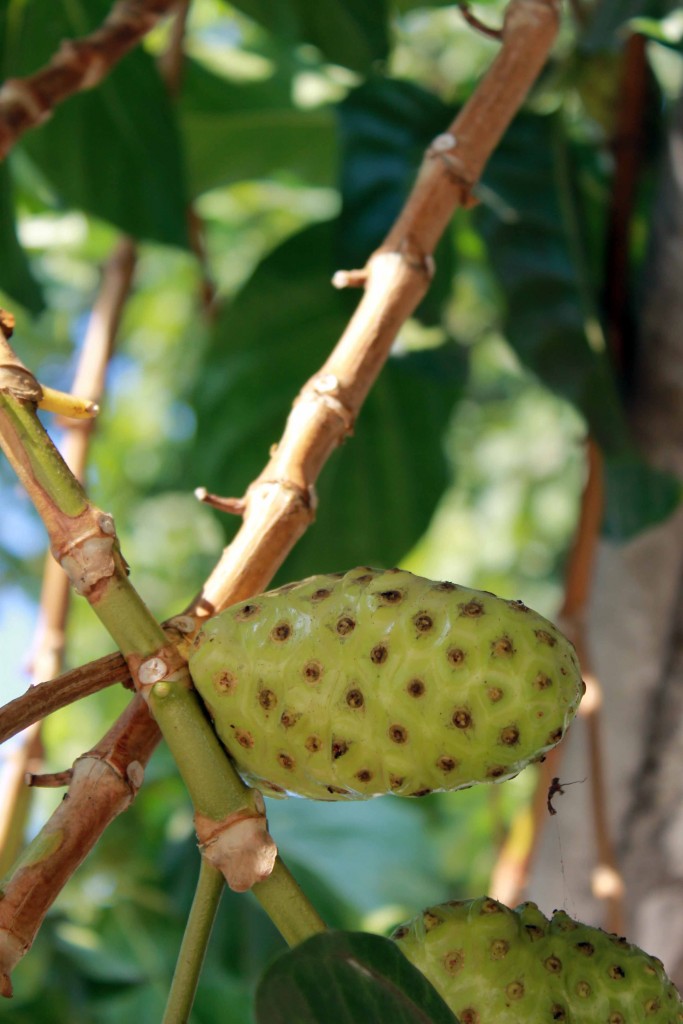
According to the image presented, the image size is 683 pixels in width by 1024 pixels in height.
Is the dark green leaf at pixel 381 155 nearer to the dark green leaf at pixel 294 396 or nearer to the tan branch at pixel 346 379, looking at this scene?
the dark green leaf at pixel 294 396

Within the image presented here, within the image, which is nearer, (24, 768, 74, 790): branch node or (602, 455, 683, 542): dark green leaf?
(24, 768, 74, 790): branch node

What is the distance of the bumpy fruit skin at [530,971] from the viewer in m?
0.44

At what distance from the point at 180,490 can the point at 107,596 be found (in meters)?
1.09

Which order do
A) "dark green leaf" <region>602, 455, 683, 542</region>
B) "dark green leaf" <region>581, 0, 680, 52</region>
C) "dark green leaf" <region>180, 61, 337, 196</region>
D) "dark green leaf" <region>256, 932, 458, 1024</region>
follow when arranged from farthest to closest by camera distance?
"dark green leaf" <region>180, 61, 337, 196</region>, "dark green leaf" <region>602, 455, 683, 542</region>, "dark green leaf" <region>581, 0, 680, 52</region>, "dark green leaf" <region>256, 932, 458, 1024</region>

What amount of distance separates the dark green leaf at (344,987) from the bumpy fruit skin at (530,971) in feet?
0.16

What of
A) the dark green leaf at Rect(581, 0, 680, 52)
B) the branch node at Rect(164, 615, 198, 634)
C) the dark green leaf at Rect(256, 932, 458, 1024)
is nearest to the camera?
the dark green leaf at Rect(256, 932, 458, 1024)

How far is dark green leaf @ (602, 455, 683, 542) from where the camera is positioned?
1096mm


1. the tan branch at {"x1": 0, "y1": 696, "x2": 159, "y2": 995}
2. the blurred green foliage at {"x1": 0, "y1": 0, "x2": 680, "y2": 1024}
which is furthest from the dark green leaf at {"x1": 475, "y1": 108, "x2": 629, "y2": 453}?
the tan branch at {"x1": 0, "y1": 696, "x2": 159, "y2": 995}

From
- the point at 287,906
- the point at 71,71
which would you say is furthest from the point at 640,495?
the point at 287,906

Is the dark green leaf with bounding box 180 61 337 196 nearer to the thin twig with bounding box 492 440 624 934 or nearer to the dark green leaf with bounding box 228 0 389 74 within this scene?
the dark green leaf with bounding box 228 0 389 74

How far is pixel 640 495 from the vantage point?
43.1 inches

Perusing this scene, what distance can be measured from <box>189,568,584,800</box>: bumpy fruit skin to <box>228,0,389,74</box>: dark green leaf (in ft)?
2.58

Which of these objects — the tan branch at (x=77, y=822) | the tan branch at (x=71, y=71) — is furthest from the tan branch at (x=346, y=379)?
the tan branch at (x=71, y=71)

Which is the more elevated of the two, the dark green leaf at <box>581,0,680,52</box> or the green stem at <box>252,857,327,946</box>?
the green stem at <box>252,857,327,946</box>
